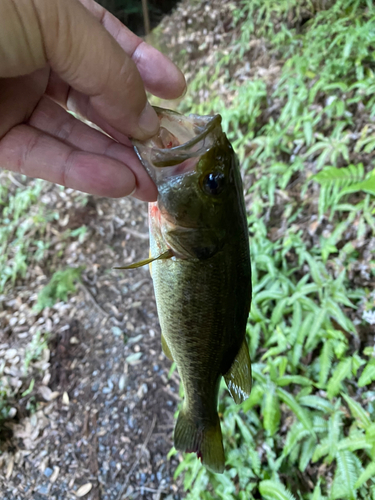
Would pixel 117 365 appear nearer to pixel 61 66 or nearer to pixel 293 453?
pixel 293 453

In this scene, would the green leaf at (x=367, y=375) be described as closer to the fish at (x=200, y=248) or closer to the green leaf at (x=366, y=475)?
the green leaf at (x=366, y=475)

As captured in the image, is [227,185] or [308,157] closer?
[227,185]

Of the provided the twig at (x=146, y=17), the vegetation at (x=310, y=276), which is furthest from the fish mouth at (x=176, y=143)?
the twig at (x=146, y=17)

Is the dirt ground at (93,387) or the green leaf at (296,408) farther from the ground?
the green leaf at (296,408)

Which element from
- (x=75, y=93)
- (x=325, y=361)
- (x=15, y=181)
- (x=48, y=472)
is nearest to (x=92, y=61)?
(x=75, y=93)

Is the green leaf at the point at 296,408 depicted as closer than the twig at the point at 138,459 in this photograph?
Yes

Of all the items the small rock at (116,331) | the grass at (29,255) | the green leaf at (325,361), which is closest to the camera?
the green leaf at (325,361)

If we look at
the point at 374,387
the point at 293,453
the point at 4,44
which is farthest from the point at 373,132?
the point at 4,44
